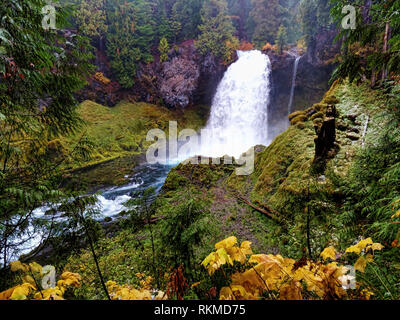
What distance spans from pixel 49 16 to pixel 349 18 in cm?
403

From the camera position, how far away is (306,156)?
4.82 m

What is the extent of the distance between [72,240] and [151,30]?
108ft

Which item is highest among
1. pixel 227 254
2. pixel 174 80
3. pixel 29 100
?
pixel 174 80

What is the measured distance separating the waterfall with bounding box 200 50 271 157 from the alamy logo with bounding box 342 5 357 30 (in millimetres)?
15648

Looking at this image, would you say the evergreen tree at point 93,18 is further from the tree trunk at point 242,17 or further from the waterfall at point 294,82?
the waterfall at point 294,82

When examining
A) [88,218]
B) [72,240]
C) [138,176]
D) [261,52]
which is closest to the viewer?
[72,240]

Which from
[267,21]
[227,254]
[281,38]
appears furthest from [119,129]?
[267,21]

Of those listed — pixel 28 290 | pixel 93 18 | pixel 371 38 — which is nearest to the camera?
pixel 28 290

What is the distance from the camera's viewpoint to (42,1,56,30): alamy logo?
7.55 feet

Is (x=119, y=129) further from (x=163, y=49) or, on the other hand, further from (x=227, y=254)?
(x=227, y=254)

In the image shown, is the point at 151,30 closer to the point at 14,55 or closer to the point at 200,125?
the point at 200,125

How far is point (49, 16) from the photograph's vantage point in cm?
235
